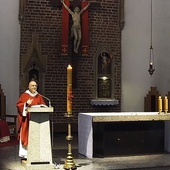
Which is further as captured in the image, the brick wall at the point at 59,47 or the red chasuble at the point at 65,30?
the brick wall at the point at 59,47

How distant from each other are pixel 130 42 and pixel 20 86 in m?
3.96

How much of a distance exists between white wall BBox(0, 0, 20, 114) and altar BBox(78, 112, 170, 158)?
3955mm

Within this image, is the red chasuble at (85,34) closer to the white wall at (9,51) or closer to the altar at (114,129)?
the white wall at (9,51)

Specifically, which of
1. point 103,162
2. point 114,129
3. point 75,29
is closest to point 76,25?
point 75,29

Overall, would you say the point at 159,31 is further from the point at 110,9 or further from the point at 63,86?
the point at 63,86

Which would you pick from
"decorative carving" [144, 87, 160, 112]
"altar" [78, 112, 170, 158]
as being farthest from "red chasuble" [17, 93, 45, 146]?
"decorative carving" [144, 87, 160, 112]

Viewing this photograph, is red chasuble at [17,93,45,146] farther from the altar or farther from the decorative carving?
the decorative carving

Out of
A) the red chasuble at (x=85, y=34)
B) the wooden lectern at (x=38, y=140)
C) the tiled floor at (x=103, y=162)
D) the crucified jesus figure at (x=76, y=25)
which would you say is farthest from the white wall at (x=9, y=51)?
the wooden lectern at (x=38, y=140)

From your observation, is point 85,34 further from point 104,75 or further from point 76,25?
point 104,75

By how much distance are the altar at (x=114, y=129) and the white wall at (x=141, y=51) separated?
4.28m

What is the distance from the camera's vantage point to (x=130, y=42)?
12992 millimetres

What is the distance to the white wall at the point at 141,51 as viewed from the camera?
12.9 m

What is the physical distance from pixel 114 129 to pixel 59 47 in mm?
→ 4810

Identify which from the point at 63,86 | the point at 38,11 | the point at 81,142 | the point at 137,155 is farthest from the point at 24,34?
the point at 137,155
